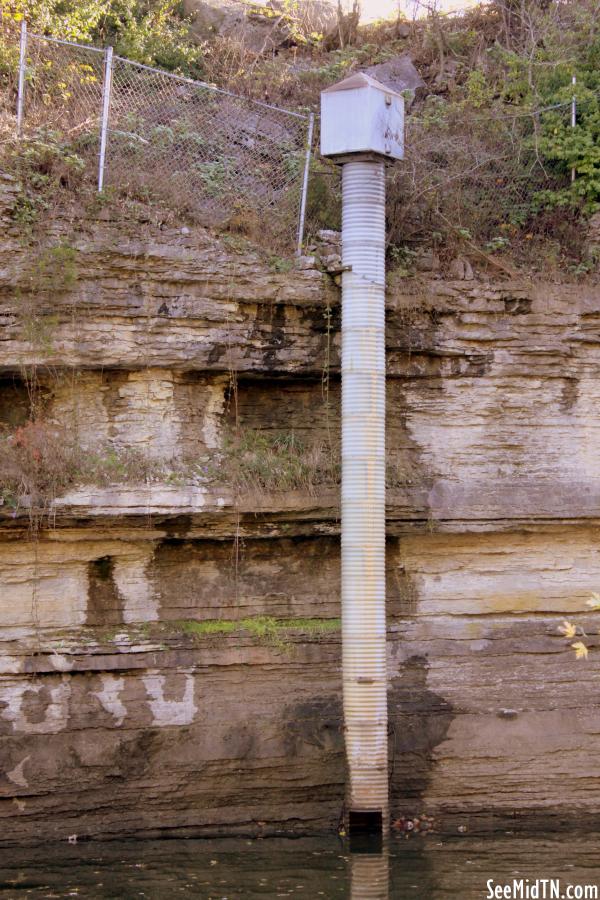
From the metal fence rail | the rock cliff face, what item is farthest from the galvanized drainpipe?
the metal fence rail

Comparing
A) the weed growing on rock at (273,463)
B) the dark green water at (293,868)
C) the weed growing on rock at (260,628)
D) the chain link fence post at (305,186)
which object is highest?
the chain link fence post at (305,186)

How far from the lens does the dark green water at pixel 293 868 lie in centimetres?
754

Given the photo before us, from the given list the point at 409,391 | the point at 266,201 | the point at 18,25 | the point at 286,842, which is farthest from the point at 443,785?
the point at 18,25

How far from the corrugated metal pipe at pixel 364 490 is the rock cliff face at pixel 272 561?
79 centimetres

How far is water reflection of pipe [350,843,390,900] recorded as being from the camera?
7492mm

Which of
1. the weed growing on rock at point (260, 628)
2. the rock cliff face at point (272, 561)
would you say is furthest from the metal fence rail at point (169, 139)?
the weed growing on rock at point (260, 628)

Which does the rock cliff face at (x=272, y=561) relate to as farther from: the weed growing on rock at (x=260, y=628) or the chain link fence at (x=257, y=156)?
the chain link fence at (x=257, y=156)

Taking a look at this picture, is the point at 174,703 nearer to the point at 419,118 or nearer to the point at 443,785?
the point at 443,785

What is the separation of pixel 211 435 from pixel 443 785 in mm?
4097

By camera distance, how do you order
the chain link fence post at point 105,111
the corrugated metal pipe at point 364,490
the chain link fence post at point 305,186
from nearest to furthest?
the corrugated metal pipe at point 364,490
the chain link fence post at point 105,111
the chain link fence post at point 305,186

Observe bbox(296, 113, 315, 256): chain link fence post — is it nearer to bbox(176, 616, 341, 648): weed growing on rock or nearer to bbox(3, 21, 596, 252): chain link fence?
bbox(3, 21, 596, 252): chain link fence

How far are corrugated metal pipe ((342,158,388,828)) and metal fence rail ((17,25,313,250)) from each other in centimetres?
141

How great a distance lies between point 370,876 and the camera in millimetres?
7891

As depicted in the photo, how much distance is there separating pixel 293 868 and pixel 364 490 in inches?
126
